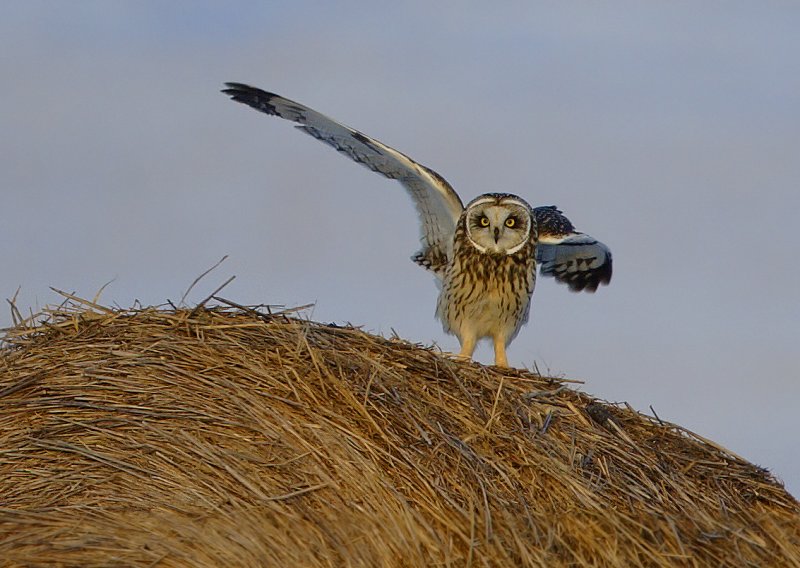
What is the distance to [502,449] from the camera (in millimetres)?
4773

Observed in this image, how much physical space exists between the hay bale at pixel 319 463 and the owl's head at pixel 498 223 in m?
1.91

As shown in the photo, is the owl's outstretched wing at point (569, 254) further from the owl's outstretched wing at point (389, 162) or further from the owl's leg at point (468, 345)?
the owl's leg at point (468, 345)

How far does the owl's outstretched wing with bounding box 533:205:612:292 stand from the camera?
755 centimetres

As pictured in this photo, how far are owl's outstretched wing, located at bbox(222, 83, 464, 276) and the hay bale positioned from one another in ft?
6.41

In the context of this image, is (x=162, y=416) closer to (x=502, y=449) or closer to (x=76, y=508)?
(x=76, y=508)

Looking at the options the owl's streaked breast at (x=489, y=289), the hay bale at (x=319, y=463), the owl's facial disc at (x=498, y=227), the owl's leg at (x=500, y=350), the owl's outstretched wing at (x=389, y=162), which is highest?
the owl's outstretched wing at (x=389, y=162)

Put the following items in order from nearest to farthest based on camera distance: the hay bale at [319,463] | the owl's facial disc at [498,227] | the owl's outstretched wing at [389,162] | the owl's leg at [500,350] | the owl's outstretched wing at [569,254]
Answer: the hay bale at [319,463], the owl's outstretched wing at [389,162], the owl's facial disc at [498,227], the owl's leg at [500,350], the owl's outstretched wing at [569,254]

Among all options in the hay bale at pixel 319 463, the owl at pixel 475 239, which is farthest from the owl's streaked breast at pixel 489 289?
the hay bale at pixel 319 463

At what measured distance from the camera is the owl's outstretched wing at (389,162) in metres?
6.86

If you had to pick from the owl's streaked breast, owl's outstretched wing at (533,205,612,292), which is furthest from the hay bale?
owl's outstretched wing at (533,205,612,292)

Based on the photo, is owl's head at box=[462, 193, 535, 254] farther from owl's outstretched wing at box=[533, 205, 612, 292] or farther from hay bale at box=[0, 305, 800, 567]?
hay bale at box=[0, 305, 800, 567]

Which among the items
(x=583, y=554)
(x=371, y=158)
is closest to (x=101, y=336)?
(x=583, y=554)

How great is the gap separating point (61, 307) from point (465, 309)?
108 inches

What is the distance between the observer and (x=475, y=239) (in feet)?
23.7
